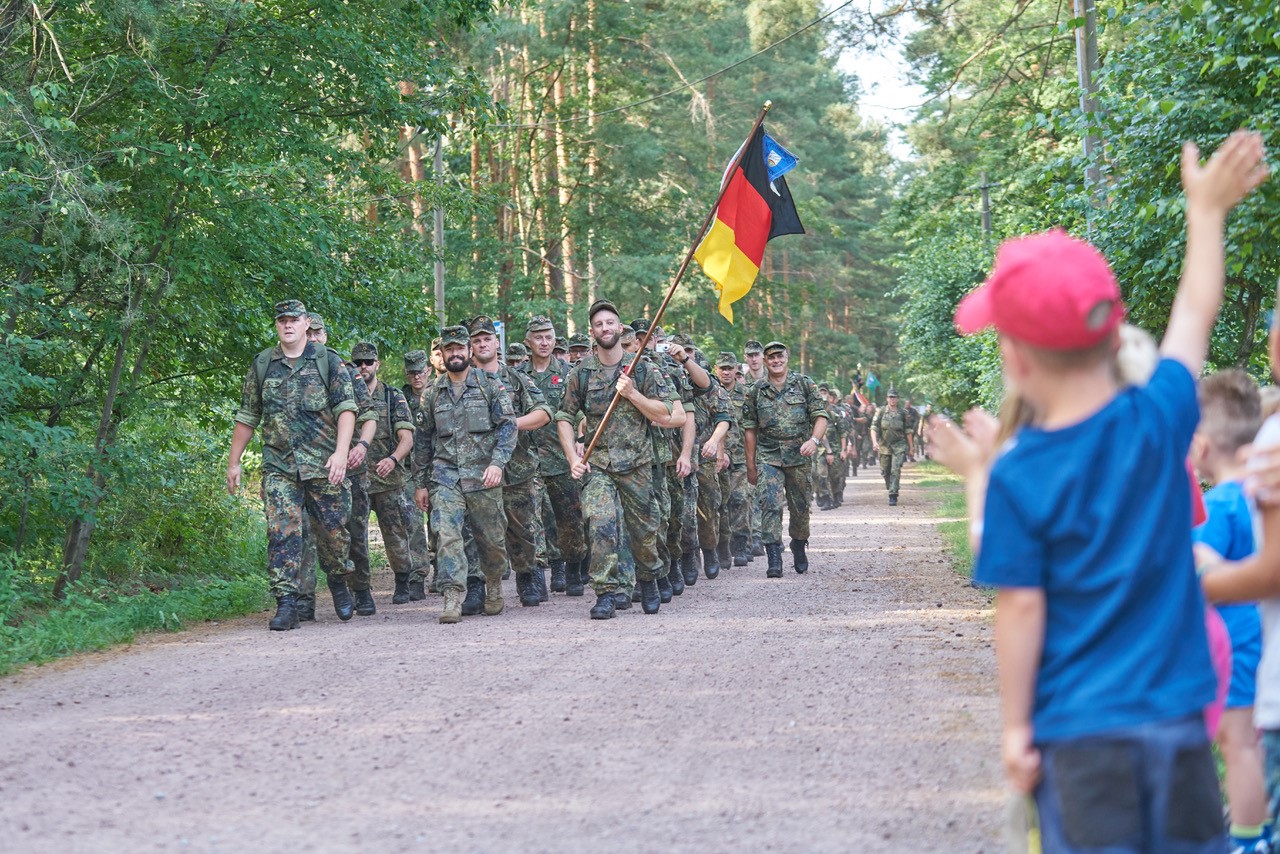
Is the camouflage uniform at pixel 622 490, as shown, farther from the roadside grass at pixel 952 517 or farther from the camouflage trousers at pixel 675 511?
the roadside grass at pixel 952 517

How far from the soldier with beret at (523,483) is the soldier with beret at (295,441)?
1.68 meters

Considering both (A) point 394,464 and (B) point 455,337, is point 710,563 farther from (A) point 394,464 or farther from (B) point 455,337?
(B) point 455,337

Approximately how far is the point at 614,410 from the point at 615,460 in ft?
1.34

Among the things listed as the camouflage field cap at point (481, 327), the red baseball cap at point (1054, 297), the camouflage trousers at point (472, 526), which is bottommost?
the camouflage trousers at point (472, 526)

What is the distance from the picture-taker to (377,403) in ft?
44.9

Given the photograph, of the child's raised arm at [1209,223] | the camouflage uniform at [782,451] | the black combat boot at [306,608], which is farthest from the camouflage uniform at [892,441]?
the child's raised arm at [1209,223]

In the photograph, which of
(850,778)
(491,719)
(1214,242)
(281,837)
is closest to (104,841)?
(281,837)

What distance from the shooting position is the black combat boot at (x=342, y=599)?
11.9 metres

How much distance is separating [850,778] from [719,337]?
38150mm

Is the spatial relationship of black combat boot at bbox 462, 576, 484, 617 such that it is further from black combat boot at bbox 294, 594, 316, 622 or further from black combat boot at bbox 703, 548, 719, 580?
black combat boot at bbox 703, 548, 719, 580

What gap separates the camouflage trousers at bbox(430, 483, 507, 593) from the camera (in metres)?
11.6

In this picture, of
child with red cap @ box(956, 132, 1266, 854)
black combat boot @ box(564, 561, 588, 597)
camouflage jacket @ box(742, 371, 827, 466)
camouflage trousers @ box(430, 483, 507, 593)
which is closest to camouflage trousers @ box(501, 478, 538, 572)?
black combat boot @ box(564, 561, 588, 597)

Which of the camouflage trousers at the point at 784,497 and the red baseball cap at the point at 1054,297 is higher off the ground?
the red baseball cap at the point at 1054,297

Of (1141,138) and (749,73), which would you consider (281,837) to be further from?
(749,73)
